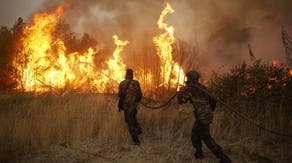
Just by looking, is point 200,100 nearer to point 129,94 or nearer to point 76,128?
point 129,94

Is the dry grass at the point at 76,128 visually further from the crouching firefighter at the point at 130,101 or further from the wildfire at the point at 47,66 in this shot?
the wildfire at the point at 47,66

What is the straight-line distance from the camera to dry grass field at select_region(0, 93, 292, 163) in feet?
18.1

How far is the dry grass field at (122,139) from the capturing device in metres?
5.52

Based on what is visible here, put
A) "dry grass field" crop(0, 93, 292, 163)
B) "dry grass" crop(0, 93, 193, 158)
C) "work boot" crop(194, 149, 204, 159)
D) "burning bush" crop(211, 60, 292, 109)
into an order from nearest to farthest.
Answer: "work boot" crop(194, 149, 204, 159)
"dry grass field" crop(0, 93, 292, 163)
"dry grass" crop(0, 93, 193, 158)
"burning bush" crop(211, 60, 292, 109)

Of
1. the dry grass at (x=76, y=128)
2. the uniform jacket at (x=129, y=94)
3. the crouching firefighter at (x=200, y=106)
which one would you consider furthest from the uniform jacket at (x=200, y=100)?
the dry grass at (x=76, y=128)

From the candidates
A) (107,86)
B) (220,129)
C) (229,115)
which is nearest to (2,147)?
(220,129)

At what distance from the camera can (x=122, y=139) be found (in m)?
6.67

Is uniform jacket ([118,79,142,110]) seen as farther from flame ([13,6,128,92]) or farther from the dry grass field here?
flame ([13,6,128,92])

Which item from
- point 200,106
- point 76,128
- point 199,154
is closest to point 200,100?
point 200,106

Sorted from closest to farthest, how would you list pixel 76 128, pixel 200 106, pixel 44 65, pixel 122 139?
pixel 200 106 < pixel 122 139 < pixel 76 128 < pixel 44 65

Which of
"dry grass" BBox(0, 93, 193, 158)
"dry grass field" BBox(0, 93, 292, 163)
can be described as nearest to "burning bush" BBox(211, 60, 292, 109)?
"dry grass field" BBox(0, 93, 292, 163)

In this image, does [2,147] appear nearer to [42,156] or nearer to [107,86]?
[42,156]

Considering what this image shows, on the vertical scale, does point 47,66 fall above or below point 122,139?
above

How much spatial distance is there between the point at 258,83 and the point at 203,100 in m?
3.03
